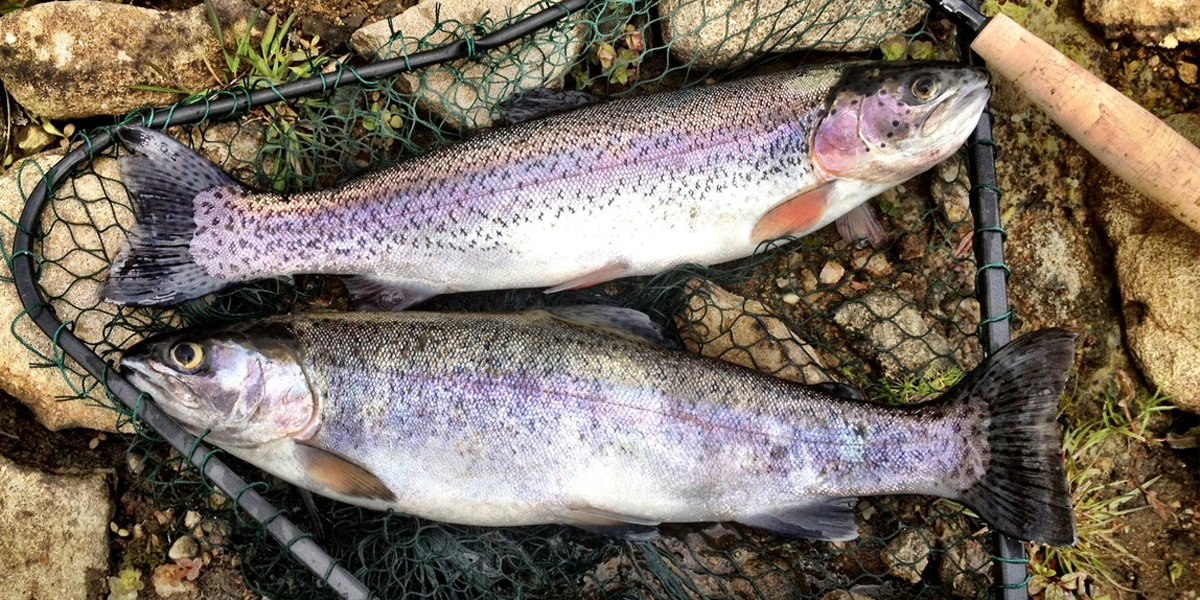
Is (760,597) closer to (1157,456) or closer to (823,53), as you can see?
(1157,456)

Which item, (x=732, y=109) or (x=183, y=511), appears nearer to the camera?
(x=732, y=109)

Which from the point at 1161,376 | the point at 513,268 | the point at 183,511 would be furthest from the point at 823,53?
the point at 183,511

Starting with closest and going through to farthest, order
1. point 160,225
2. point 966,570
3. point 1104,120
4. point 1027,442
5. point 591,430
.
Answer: point 1027,442, point 591,430, point 1104,120, point 160,225, point 966,570

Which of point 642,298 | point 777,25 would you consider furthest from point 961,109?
point 642,298

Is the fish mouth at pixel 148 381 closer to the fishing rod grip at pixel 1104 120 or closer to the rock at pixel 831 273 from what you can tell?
the rock at pixel 831 273

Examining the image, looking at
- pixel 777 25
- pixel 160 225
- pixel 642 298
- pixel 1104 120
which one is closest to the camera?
pixel 1104 120

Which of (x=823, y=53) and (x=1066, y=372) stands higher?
(x=823, y=53)

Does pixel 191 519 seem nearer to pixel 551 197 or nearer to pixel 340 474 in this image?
pixel 340 474
